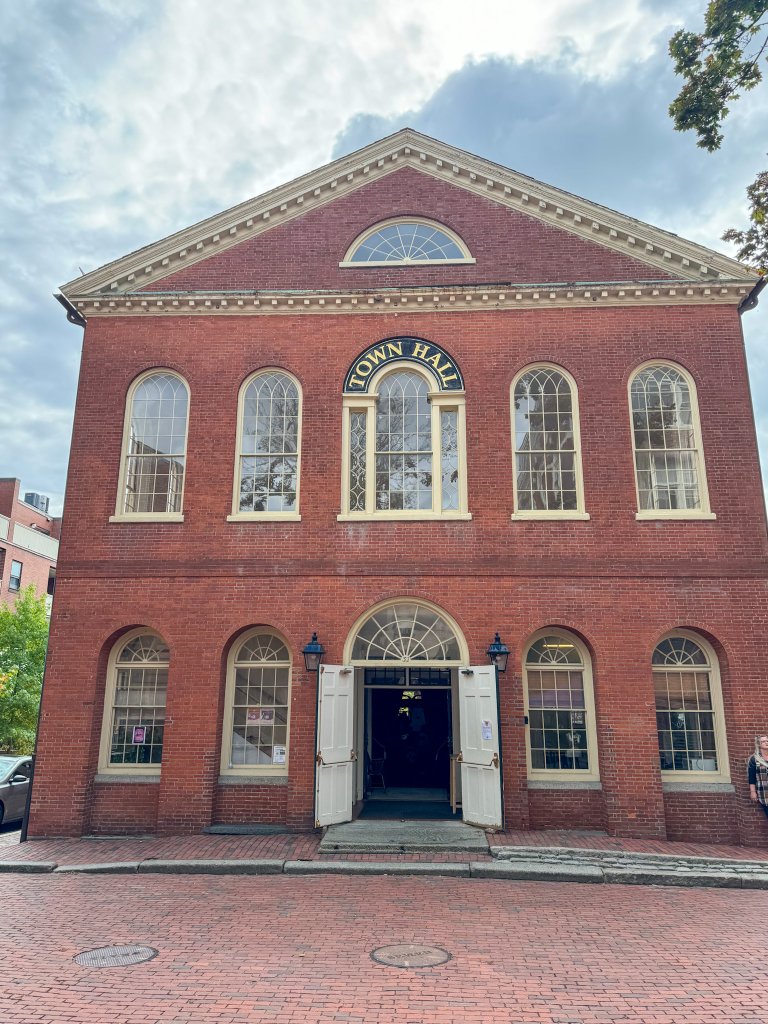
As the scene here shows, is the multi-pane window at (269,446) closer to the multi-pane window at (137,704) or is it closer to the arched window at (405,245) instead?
the arched window at (405,245)

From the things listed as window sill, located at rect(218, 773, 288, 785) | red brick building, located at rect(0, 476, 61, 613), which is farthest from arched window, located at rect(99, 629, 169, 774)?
red brick building, located at rect(0, 476, 61, 613)

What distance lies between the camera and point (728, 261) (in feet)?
42.0

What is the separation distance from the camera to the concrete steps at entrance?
1047 centimetres

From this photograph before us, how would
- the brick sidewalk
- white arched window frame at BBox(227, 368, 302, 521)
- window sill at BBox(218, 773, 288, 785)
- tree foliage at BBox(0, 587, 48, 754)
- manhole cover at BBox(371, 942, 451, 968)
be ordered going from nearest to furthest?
manhole cover at BBox(371, 942, 451, 968) < the brick sidewalk < window sill at BBox(218, 773, 288, 785) < white arched window frame at BBox(227, 368, 302, 521) < tree foliage at BBox(0, 587, 48, 754)

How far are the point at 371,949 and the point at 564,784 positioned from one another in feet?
18.1

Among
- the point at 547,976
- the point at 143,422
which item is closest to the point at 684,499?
the point at 547,976

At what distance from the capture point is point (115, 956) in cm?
677

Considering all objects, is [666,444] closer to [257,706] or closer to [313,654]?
[313,654]

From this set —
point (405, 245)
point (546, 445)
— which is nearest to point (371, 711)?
point (546, 445)

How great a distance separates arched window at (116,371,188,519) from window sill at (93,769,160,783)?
432 centimetres

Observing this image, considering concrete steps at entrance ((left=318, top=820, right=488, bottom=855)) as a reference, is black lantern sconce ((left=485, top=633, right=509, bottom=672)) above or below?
above

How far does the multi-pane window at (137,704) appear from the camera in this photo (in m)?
12.3

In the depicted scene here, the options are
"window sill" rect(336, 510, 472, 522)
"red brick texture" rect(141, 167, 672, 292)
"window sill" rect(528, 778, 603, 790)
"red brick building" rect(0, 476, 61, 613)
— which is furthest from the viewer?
"red brick building" rect(0, 476, 61, 613)

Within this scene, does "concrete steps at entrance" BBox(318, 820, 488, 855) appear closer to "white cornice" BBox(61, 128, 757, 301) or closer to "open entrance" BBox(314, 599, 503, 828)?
"open entrance" BBox(314, 599, 503, 828)
